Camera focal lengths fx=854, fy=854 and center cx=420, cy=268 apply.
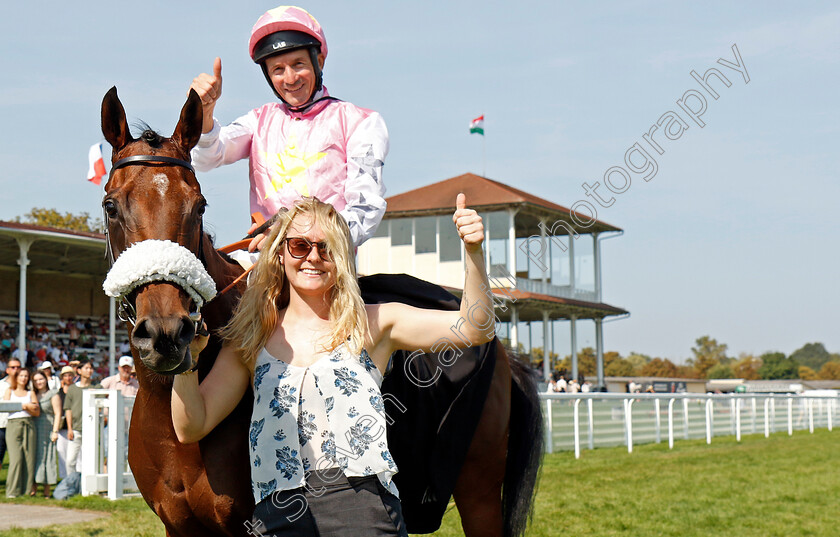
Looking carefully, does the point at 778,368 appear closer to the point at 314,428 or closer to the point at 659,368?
the point at 659,368

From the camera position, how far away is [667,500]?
869cm

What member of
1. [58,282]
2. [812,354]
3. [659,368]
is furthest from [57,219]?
[812,354]

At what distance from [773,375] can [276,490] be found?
88.5m

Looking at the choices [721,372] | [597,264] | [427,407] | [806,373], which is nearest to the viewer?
[427,407]

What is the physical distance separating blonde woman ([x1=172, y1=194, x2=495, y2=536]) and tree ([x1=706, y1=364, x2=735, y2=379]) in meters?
85.4

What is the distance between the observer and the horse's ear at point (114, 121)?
9.04ft

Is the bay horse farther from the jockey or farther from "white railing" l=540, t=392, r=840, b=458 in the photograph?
"white railing" l=540, t=392, r=840, b=458

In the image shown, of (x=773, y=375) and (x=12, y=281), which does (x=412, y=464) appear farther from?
(x=773, y=375)

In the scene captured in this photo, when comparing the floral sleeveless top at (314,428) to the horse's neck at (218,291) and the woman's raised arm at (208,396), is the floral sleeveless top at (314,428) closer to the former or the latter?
the woman's raised arm at (208,396)

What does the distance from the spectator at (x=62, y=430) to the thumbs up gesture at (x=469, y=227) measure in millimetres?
8574

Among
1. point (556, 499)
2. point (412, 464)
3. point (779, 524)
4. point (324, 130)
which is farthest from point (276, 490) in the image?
point (556, 499)

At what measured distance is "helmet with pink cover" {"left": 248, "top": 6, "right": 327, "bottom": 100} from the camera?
3.45 metres

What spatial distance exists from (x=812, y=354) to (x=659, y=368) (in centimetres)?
7007

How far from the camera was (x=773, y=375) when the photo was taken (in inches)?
3278
